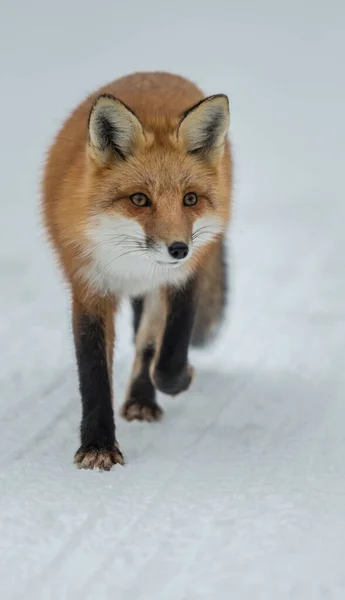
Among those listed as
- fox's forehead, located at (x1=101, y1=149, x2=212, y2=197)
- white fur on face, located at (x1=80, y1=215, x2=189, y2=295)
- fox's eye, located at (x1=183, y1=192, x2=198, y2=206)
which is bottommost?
white fur on face, located at (x1=80, y1=215, x2=189, y2=295)

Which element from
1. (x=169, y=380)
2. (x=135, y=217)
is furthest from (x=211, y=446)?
(x=135, y=217)

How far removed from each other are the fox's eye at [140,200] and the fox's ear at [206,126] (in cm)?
36

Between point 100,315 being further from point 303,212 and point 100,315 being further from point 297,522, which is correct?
point 303,212

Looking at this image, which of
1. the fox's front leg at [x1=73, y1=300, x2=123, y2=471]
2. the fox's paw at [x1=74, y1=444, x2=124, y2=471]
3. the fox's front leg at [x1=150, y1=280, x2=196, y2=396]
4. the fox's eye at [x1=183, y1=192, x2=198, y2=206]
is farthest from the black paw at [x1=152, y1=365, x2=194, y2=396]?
the fox's eye at [x1=183, y1=192, x2=198, y2=206]

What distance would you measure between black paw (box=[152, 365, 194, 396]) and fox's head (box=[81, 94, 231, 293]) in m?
0.69

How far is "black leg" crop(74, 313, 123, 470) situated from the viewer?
14.3ft

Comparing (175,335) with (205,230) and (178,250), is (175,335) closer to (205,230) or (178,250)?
(205,230)

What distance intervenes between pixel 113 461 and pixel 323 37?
1293 centimetres

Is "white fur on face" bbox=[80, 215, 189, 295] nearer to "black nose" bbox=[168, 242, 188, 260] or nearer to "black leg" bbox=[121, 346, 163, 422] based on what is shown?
"black nose" bbox=[168, 242, 188, 260]

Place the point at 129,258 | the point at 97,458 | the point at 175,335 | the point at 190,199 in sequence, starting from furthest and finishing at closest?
the point at 175,335 → the point at 97,458 → the point at 129,258 → the point at 190,199

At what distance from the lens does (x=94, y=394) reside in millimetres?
4402

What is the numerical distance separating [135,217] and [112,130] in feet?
1.32

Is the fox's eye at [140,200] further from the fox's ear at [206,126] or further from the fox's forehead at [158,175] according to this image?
the fox's ear at [206,126]

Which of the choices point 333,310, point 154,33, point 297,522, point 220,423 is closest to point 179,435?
point 220,423
